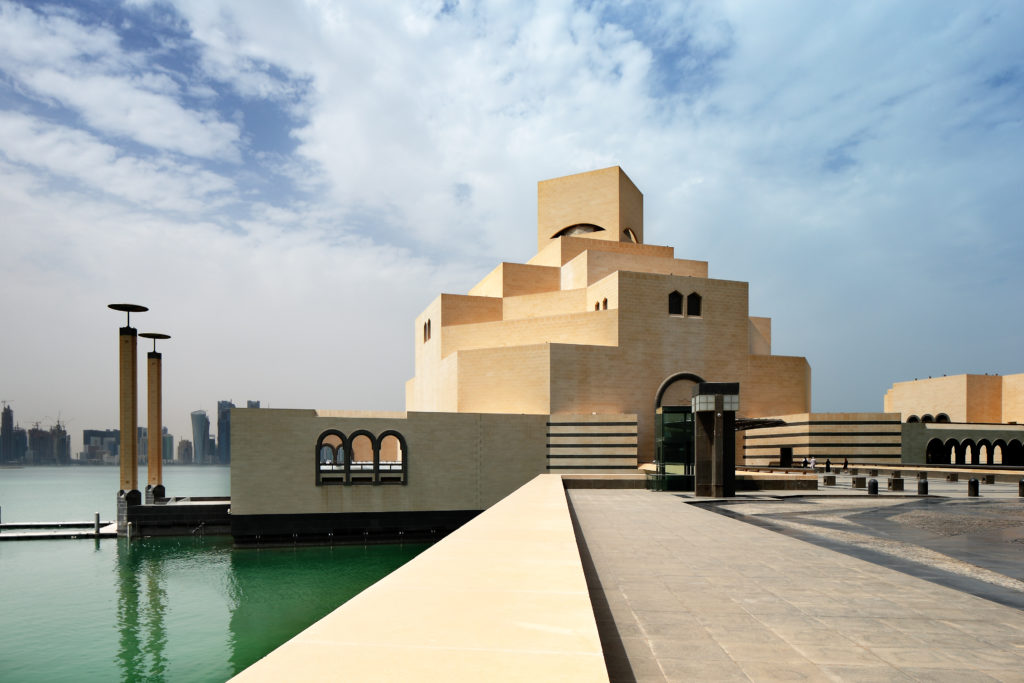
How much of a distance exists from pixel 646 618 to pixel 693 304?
3473cm


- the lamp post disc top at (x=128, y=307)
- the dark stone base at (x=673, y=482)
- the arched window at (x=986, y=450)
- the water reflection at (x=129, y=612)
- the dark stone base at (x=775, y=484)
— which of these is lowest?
the water reflection at (x=129, y=612)

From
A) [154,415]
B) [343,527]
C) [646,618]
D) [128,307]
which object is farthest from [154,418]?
[646,618]

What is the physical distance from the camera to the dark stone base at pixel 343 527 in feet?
100

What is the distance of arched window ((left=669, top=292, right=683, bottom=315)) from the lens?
38.8m

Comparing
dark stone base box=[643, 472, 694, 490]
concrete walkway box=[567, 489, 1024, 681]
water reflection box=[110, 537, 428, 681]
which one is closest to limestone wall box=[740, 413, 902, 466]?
dark stone base box=[643, 472, 694, 490]

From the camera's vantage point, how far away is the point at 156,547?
106ft

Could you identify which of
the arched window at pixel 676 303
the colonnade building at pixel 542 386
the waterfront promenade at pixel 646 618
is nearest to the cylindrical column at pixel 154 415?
the colonnade building at pixel 542 386

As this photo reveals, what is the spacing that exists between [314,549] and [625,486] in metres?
15.7

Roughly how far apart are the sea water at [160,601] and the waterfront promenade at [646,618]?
44.9 ft

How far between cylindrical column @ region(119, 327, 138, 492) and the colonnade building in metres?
8.19

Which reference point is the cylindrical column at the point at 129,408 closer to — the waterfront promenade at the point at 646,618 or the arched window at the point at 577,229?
the arched window at the point at 577,229

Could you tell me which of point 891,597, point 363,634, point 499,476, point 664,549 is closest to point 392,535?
point 499,476

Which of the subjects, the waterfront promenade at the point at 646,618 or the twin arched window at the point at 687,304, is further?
the twin arched window at the point at 687,304

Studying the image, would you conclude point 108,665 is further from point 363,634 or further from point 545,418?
point 545,418
